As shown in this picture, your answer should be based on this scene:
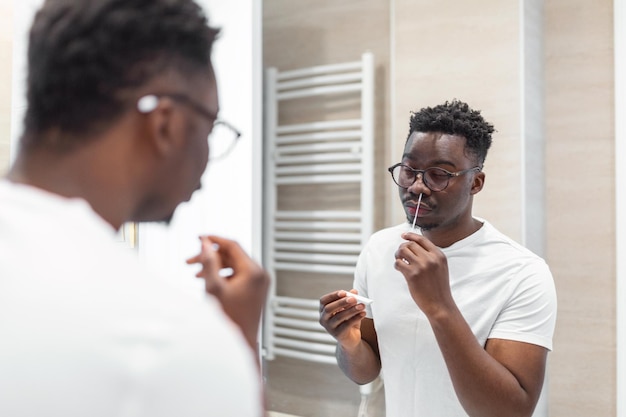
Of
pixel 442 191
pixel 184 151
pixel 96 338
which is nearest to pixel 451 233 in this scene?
pixel 442 191

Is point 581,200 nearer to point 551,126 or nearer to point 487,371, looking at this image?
point 551,126

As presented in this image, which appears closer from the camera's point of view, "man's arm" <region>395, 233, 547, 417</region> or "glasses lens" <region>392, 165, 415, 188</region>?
"man's arm" <region>395, 233, 547, 417</region>

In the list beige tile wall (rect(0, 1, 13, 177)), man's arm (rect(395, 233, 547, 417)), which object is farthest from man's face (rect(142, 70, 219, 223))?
beige tile wall (rect(0, 1, 13, 177))

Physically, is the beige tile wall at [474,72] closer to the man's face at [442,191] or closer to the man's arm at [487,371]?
the man's face at [442,191]

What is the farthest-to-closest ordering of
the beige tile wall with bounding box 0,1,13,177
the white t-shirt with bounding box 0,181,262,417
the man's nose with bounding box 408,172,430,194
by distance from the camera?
the beige tile wall with bounding box 0,1,13,177 → the man's nose with bounding box 408,172,430,194 → the white t-shirt with bounding box 0,181,262,417

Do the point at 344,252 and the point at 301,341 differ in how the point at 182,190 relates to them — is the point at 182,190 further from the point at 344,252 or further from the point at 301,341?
the point at 301,341

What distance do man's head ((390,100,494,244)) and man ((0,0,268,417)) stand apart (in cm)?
63

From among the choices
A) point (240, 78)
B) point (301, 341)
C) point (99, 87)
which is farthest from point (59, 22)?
point (301, 341)

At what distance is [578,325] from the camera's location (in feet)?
5.55

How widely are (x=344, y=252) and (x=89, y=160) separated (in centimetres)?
170

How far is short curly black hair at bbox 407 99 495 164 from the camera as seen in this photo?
1152 mm

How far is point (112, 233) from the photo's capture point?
1.45 ft

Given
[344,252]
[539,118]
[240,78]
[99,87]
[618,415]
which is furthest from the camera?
[344,252]

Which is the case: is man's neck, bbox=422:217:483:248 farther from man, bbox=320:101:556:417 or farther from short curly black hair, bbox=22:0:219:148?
short curly black hair, bbox=22:0:219:148
